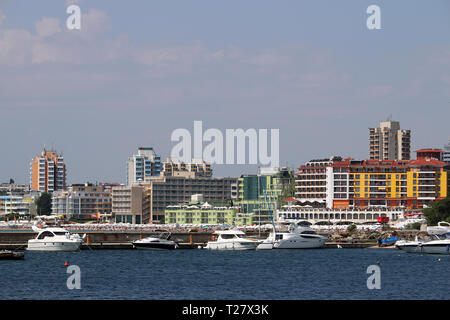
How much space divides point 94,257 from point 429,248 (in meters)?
37.1

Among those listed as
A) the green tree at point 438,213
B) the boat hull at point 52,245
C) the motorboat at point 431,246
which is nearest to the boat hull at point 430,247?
the motorboat at point 431,246

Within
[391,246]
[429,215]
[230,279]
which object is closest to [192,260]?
[230,279]

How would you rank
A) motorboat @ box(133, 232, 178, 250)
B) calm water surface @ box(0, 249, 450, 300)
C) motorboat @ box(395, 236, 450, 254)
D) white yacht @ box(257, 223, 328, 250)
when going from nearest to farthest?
calm water surface @ box(0, 249, 450, 300), motorboat @ box(395, 236, 450, 254), motorboat @ box(133, 232, 178, 250), white yacht @ box(257, 223, 328, 250)

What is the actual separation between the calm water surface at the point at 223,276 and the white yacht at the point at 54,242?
0.87 metres

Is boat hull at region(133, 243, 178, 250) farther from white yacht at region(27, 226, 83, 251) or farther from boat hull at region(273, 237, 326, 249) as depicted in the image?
boat hull at region(273, 237, 326, 249)

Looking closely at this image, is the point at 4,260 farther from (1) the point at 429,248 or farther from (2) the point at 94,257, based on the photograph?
(1) the point at 429,248

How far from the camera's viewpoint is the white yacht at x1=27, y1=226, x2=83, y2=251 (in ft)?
304

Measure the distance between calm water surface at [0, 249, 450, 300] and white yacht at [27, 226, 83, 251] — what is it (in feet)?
2.85

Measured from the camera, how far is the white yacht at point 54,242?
92562 mm

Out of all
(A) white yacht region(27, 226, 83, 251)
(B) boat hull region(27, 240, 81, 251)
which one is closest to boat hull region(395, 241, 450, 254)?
(A) white yacht region(27, 226, 83, 251)

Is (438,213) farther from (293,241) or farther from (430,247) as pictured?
(430,247)

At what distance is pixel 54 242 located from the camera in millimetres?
92625

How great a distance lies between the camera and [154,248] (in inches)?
3949
